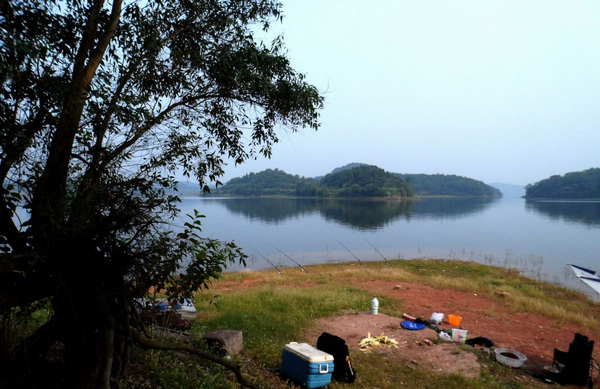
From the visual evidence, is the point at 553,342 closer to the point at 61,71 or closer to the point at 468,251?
the point at 61,71

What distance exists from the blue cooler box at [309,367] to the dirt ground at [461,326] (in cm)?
239

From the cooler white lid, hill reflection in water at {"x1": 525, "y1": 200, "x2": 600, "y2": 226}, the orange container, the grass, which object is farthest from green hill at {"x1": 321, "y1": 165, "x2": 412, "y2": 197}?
the cooler white lid

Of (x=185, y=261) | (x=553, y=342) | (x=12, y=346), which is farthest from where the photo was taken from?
(x=553, y=342)

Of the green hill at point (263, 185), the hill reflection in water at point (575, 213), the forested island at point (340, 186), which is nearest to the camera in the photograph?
the hill reflection in water at point (575, 213)

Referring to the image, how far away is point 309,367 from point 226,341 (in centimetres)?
160

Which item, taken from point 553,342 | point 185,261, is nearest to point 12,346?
point 185,261

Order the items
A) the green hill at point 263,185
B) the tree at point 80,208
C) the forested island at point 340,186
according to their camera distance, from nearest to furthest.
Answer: the tree at point 80,208, the forested island at point 340,186, the green hill at point 263,185

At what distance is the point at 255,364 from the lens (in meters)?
6.20

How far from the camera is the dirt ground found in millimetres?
7723

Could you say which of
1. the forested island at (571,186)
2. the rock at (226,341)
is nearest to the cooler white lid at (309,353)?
the rock at (226,341)

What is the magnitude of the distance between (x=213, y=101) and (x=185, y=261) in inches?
109

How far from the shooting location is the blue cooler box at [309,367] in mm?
5539

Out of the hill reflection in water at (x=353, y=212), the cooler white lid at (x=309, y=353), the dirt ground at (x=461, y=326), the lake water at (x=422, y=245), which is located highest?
the cooler white lid at (x=309, y=353)

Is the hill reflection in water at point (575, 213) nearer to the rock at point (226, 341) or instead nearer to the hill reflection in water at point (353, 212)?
the hill reflection in water at point (353, 212)
